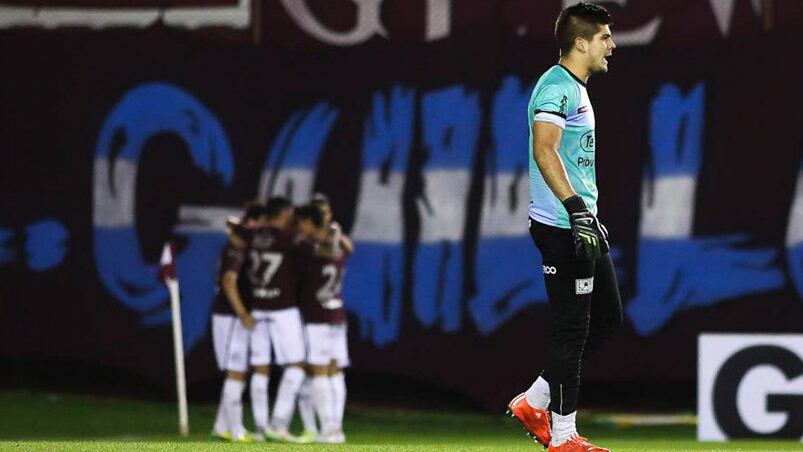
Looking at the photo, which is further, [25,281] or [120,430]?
[25,281]

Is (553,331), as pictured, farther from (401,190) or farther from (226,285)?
(401,190)

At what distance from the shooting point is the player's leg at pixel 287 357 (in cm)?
1358

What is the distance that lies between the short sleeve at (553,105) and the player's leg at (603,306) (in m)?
0.71

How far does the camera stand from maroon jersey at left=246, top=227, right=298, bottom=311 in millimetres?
13492

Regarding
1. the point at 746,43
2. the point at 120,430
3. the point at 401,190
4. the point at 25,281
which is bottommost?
the point at 120,430

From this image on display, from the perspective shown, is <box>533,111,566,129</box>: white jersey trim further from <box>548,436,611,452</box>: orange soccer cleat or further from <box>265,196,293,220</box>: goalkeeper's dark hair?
<box>265,196,293,220</box>: goalkeeper's dark hair

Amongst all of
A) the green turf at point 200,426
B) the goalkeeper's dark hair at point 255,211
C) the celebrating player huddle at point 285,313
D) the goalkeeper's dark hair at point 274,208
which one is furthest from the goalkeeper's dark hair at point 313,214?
the green turf at point 200,426

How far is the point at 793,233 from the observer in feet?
49.8

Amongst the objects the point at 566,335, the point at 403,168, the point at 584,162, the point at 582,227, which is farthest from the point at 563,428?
the point at 403,168

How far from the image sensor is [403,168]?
1570 centimetres

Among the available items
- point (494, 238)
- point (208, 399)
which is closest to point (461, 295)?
point (494, 238)

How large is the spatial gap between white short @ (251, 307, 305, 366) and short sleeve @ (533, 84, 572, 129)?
6.85m

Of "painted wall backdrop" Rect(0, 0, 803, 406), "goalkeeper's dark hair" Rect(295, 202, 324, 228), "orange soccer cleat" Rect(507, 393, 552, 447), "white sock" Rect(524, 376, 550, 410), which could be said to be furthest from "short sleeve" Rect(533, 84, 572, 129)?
"painted wall backdrop" Rect(0, 0, 803, 406)

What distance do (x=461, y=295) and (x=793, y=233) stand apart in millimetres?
3168
